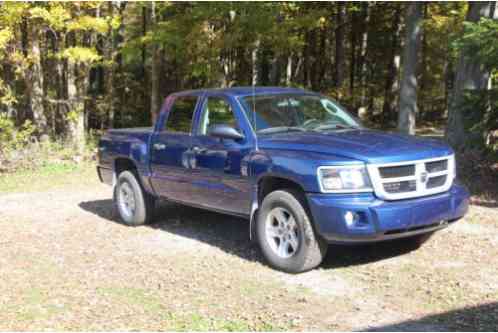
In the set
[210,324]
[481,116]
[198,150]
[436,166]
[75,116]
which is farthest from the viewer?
[75,116]

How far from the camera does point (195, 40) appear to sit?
58.2ft

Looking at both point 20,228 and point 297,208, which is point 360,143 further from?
point 20,228

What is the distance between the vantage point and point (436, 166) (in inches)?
247

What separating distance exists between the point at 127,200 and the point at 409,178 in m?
4.77

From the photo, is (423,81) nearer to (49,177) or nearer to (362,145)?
(49,177)

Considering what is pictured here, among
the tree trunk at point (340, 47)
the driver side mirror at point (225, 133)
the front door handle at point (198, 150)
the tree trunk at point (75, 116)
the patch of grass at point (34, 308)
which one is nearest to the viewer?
the patch of grass at point (34, 308)

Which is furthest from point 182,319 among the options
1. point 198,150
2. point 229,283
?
point 198,150

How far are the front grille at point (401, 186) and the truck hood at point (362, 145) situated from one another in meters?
0.22

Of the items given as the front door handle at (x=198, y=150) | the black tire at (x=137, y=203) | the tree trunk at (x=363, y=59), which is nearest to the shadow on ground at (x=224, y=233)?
the black tire at (x=137, y=203)

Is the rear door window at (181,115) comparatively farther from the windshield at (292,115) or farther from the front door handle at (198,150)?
the windshield at (292,115)

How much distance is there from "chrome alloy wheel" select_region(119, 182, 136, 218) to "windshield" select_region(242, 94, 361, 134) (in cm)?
282

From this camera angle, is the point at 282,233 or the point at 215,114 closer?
the point at 282,233

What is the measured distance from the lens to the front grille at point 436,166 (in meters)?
6.16

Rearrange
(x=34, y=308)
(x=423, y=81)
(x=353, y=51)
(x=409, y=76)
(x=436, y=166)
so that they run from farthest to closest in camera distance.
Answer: (x=423, y=81)
(x=353, y=51)
(x=409, y=76)
(x=436, y=166)
(x=34, y=308)
